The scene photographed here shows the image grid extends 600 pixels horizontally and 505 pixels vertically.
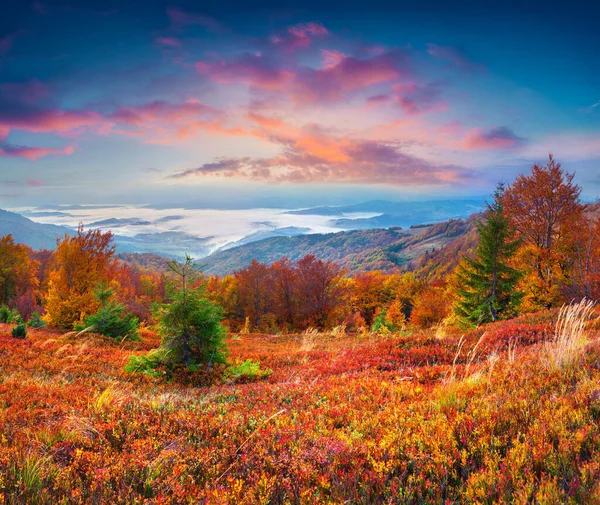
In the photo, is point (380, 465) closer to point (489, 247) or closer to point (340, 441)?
point (340, 441)

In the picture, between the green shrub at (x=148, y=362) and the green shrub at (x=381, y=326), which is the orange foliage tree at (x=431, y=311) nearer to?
the green shrub at (x=381, y=326)

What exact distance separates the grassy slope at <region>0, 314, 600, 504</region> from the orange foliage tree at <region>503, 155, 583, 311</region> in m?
21.6

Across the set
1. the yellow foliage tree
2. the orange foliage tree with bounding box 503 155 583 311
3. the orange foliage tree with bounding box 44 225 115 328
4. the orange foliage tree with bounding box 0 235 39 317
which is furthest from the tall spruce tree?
the yellow foliage tree

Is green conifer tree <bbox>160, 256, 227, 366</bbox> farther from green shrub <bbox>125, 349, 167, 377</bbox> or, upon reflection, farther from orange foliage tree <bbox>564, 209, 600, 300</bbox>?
orange foliage tree <bbox>564, 209, 600, 300</bbox>

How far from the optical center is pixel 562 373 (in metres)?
5.03

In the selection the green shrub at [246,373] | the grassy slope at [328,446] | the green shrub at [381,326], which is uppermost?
the grassy slope at [328,446]

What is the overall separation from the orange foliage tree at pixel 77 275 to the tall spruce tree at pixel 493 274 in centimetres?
2706

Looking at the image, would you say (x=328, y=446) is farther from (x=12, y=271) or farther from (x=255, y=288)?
(x=12, y=271)

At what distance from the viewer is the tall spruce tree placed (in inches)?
826

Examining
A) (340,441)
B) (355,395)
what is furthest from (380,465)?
(355,395)

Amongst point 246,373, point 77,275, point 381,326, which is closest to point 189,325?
point 246,373

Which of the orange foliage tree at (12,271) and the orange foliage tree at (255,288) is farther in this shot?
the orange foliage tree at (255,288)

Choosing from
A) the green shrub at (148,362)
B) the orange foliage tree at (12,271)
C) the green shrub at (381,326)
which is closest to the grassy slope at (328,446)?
the green shrub at (148,362)

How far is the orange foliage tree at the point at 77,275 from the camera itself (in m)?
23.9
